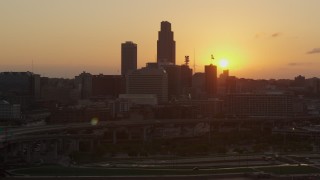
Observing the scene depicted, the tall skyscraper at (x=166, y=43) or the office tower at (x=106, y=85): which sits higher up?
the tall skyscraper at (x=166, y=43)

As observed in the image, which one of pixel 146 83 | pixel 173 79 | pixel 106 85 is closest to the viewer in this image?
pixel 146 83

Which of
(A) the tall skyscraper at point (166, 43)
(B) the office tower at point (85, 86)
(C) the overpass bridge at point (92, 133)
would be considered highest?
(A) the tall skyscraper at point (166, 43)

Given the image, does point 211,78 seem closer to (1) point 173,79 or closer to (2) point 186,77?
(1) point 173,79

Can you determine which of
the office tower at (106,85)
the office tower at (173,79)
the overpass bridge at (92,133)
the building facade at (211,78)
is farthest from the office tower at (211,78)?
the overpass bridge at (92,133)

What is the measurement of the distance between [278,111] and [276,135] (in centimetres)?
2844

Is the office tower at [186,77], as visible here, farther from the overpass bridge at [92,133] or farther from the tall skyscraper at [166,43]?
→ the overpass bridge at [92,133]

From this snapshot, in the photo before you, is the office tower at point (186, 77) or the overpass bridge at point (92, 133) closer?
the overpass bridge at point (92, 133)

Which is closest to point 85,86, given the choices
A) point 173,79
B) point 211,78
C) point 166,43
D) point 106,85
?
point 106,85

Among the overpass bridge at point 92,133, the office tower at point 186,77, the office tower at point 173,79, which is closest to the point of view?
the overpass bridge at point 92,133

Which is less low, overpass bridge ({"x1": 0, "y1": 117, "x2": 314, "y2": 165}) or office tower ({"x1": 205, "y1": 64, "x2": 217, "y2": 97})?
office tower ({"x1": 205, "y1": 64, "x2": 217, "y2": 97})

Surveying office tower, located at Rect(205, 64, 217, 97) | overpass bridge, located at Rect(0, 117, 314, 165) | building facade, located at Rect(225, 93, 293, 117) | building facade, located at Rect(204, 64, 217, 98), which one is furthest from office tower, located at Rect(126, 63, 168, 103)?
overpass bridge, located at Rect(0, 117, 314, 165)

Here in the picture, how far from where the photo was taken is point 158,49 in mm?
112188

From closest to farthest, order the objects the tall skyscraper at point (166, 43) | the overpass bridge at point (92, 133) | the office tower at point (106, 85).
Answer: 1. the overpass bridge at point (92, 133)
2. the office tower at point (106, 85)
3. the tall skyscraper at point (166, 43)

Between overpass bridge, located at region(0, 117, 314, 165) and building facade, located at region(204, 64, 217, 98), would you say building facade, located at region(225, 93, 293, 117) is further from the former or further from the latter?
building facade, located at region(204, 64, 217, 98)
